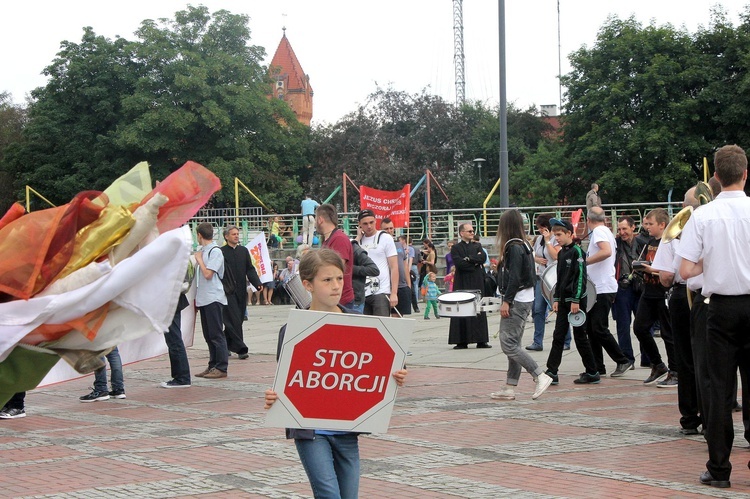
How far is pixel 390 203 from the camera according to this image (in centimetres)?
2558

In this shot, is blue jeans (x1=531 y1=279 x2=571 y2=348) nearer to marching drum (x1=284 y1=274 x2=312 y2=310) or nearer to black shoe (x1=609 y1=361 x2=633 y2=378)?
black shoe (x1=609 y1=361 x2=633 y2=378)

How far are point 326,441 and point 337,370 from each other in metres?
0.35

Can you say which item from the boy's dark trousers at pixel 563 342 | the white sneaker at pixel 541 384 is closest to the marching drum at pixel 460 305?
the boy's dark trousers at pixel 563 342

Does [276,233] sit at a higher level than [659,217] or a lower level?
lower

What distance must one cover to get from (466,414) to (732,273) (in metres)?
3.76

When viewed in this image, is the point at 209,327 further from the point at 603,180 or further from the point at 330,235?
the point at 603,180

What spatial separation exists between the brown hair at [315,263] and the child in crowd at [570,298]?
23.1 ft

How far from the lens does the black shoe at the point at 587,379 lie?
37.6 feet

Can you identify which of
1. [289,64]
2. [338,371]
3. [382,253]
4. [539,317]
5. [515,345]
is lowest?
[539,317]

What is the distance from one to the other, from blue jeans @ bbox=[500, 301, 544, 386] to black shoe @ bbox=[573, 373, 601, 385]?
124cm

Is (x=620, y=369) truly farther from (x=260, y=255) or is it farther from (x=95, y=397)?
(x=260, y=255)

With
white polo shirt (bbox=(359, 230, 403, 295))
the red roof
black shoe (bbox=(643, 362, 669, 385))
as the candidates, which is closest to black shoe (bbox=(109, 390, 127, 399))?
white polo shirt (bbox=(359, 230, 403, 295))

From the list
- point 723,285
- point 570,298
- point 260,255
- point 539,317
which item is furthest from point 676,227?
point 260,255

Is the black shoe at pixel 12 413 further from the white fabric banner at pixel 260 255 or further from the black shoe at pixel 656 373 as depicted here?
the white fabric banner at pixel 260 255
